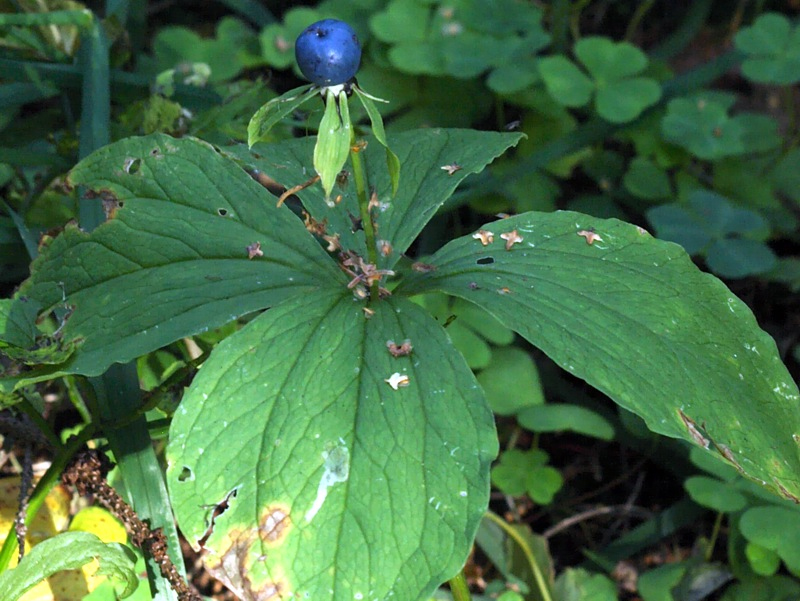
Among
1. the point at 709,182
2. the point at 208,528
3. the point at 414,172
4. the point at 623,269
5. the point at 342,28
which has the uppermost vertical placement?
the point at 342,28

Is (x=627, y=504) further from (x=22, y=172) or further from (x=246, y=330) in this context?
(x=22, y=172)

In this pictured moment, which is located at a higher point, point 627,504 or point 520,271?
point 520,271

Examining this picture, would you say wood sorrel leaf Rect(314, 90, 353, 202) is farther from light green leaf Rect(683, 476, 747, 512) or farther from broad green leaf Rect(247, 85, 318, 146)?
light green leaf Rect(683, 476, 747, 512)

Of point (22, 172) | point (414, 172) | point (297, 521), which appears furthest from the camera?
point (22, 172)

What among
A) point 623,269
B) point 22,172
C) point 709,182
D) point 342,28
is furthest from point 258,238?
point 709,182

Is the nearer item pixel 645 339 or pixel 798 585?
pixel 645 339

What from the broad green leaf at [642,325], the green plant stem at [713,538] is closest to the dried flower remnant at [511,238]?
the broad green leaf at [642,325]

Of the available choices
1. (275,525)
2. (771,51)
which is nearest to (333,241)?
(275,525)
